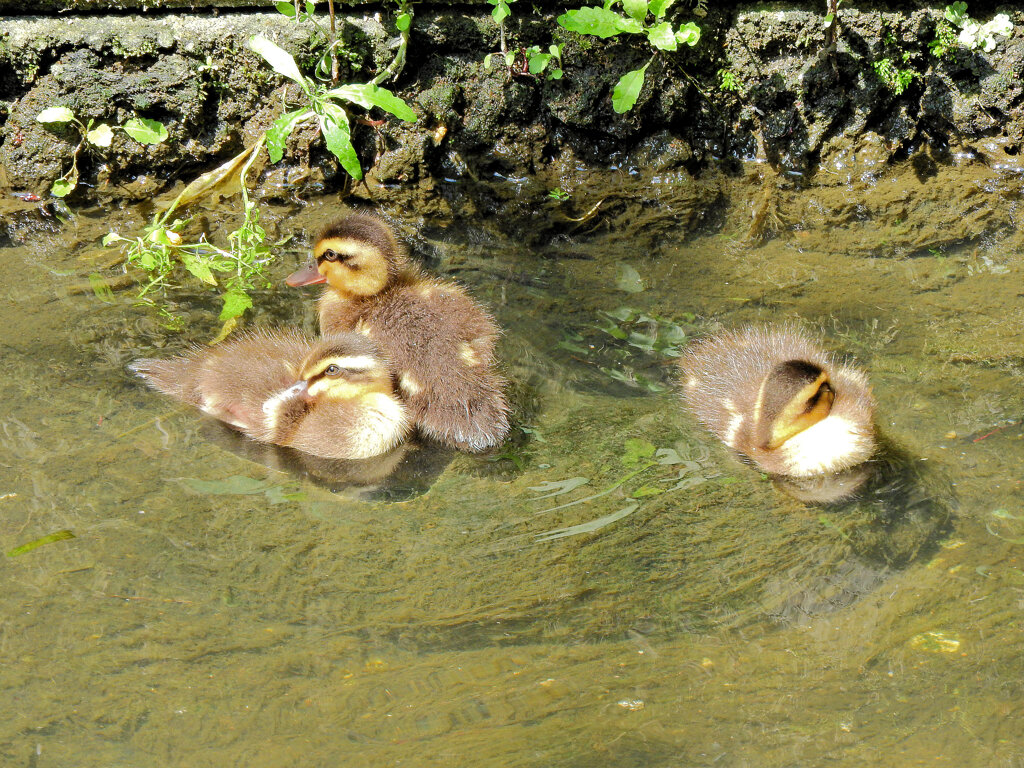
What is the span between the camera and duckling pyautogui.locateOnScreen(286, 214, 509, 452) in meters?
3.84

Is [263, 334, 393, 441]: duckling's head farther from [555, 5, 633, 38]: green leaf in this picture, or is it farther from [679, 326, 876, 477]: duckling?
[555, 5, 633, 38]: green leaf

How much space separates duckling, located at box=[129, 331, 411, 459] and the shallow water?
0.15 metres

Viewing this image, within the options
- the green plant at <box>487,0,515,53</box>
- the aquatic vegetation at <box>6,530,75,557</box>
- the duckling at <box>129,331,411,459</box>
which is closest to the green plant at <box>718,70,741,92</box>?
the green plant at <box>487,0,515,53</box>

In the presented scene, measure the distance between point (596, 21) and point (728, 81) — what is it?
43.0 inches

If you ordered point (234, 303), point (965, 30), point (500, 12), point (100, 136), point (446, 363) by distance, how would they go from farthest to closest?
point (965, 30) → point (100, 136) → point (500, 12) → point (234, 303) → point (446, 363)

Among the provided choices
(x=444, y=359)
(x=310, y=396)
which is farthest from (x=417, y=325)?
(x=310, y=396)

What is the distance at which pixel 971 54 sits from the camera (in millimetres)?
5555

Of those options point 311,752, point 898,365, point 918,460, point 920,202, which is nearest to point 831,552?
point 918,460

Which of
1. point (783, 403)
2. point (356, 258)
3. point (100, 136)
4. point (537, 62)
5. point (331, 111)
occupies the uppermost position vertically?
point (537, 62)

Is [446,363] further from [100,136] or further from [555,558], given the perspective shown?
[100,136]

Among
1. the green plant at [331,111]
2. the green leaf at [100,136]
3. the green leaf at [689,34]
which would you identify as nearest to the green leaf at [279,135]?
the green plant at [331,111]

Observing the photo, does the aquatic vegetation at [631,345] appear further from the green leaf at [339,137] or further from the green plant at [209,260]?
the green plant at [209,260]

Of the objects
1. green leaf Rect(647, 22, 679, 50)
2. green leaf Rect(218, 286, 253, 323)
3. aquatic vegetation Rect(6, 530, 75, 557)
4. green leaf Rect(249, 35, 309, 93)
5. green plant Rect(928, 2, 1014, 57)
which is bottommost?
green leaf Rect(218, 286, 253, 323)

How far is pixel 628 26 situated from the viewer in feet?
16.0
